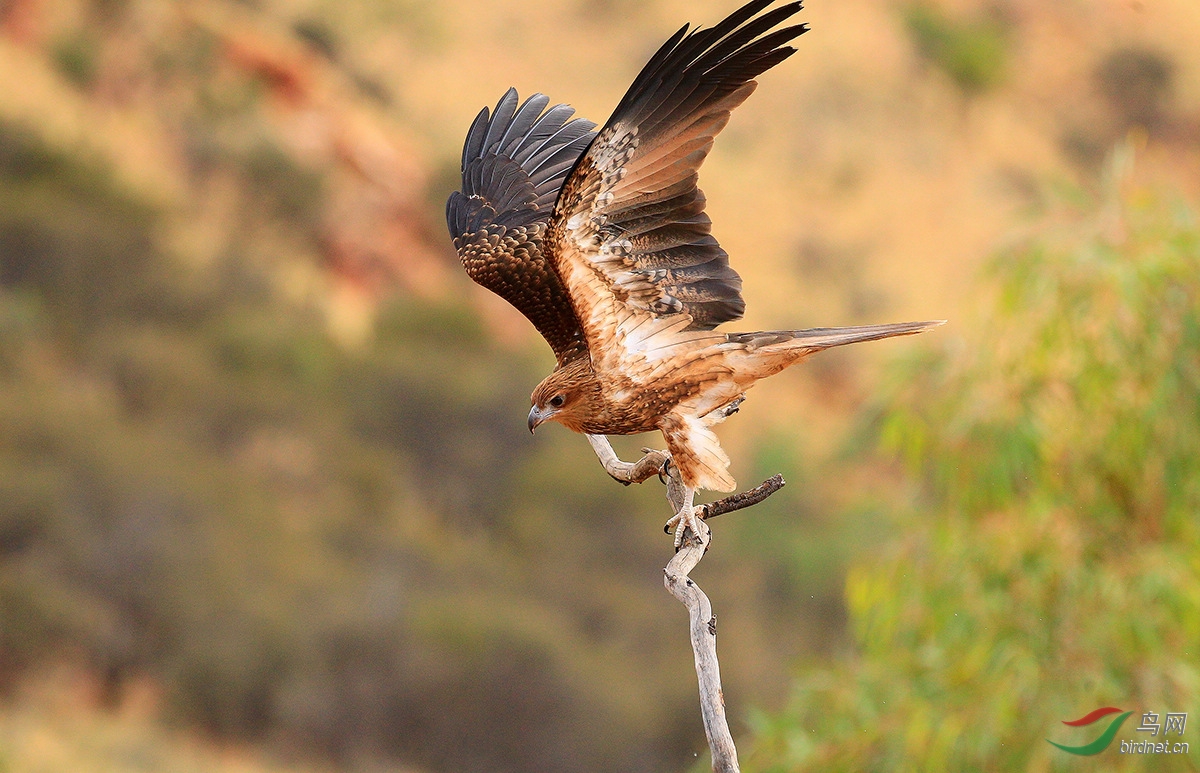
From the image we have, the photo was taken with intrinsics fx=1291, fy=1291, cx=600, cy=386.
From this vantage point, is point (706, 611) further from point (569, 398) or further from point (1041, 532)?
Answer: point (1041, 532)

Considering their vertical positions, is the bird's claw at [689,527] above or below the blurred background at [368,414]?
below

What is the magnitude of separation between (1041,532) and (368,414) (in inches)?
762

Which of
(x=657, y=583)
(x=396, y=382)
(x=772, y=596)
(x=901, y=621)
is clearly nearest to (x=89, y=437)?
(x=396, y=382)

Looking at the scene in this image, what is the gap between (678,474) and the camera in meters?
3.62

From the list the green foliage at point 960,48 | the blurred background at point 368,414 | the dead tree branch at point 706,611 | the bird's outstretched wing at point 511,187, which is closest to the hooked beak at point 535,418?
the dead tree branch at point 706,611

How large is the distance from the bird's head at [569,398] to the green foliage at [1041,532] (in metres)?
3.56

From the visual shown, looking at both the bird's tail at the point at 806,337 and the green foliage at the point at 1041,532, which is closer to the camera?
the bird's tail at the point at 806,337

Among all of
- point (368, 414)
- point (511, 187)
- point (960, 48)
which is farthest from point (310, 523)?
point (960, 48)

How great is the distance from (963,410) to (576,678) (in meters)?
13.6

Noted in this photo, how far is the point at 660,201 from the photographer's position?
334 centimetres

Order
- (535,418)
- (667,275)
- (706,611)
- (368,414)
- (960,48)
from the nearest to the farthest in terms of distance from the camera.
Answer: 1. (706,611)
2. (667,275)
3. (535,418)
4. (368,414)
5. (960,48)

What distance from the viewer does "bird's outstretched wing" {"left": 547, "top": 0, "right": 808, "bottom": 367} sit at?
10.5 feet

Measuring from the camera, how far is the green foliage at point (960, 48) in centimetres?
3866

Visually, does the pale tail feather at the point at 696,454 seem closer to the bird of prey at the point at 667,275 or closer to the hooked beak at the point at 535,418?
the bird of prey at the point at 667,275
